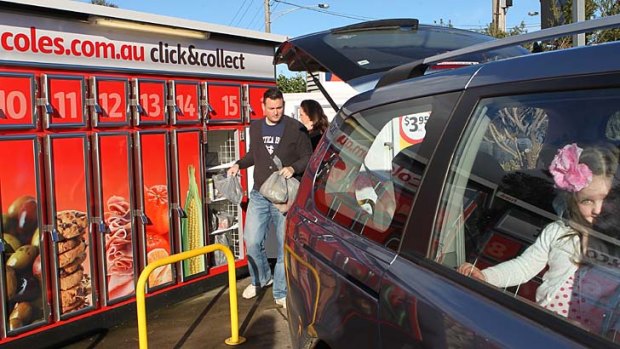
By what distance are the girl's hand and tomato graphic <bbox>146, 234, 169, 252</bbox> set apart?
4078mm

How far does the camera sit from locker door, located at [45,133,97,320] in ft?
15.0

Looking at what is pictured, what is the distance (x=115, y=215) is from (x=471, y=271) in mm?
3945

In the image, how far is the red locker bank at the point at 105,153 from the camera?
439 centimetres

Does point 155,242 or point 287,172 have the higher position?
point 287,172

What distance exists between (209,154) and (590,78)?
5009mm

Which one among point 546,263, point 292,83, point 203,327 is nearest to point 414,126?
point 546,263

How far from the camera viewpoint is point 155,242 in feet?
17.9

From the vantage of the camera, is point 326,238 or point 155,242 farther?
point 155,242

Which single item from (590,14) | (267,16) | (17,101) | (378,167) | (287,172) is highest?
(267,16)

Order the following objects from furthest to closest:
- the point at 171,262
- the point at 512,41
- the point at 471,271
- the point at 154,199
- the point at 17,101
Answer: the point at 154,199 → the point at 17,101 → the point at 171,262 → the point at 512,41 → the point at 471,271

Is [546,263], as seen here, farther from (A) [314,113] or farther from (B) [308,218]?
(A) [314,113]

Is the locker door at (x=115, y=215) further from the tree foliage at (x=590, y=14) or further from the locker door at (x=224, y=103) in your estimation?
the tree foliage at (x=590, y=14)

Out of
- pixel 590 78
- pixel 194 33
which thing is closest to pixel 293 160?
pixel 194 33

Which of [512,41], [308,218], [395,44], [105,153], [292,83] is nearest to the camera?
[512,41]
